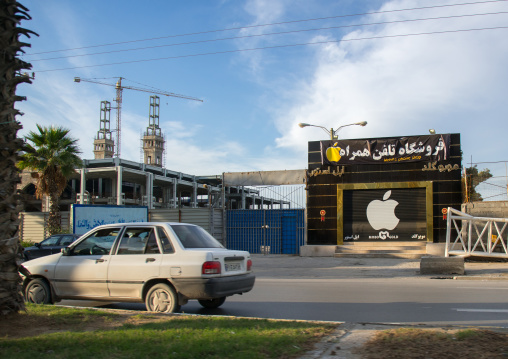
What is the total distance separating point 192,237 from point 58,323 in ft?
8.57

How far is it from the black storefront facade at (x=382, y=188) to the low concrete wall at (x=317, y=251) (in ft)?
1.62

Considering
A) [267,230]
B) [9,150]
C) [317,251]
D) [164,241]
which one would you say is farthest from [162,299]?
[267,230]

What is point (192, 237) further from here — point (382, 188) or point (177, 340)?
point (382, 188)

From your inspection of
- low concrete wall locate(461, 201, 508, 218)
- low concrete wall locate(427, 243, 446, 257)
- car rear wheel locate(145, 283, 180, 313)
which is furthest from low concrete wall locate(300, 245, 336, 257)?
car rear wheel locate(145, 283, 180, 313)

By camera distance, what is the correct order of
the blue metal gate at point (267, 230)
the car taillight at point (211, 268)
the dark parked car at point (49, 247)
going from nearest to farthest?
the car taillight at point (211, 268)
the dark parked car at point (49, 247)
the blue metal gate at point (267, 230)

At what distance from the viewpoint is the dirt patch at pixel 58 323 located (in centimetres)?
595

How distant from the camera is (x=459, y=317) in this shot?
7.59 meters

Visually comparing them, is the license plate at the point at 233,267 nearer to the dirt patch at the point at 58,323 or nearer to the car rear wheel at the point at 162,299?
the car rear wheel at the point at 162,299

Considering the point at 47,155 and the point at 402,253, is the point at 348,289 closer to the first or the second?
the point at 402,253

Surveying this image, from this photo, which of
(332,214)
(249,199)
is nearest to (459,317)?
(332,214)

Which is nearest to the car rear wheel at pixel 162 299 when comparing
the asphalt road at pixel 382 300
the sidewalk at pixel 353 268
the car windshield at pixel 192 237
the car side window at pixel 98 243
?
the car windshield at pixel 192 237

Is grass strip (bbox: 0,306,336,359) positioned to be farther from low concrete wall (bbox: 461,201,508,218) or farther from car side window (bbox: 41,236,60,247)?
low concrete wall (bbox: 461,201,508,218)

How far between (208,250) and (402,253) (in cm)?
1669

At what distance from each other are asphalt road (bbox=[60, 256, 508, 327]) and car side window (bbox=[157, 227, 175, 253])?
55.9 inches
